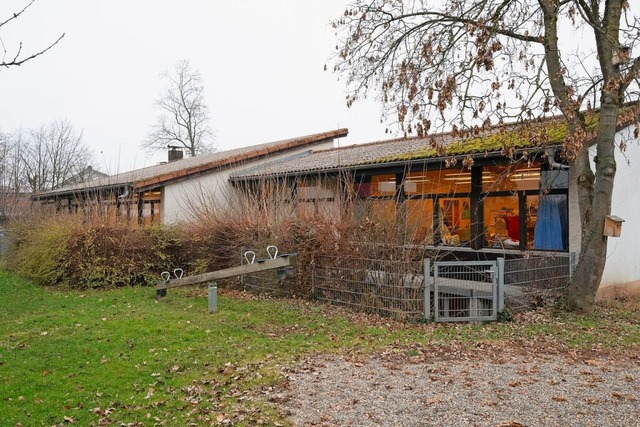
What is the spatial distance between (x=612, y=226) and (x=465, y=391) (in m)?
5.77

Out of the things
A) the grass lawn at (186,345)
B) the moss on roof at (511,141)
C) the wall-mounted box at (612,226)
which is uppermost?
the moss on roof at (511,141)

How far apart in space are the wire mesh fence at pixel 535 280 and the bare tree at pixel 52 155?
38.8m

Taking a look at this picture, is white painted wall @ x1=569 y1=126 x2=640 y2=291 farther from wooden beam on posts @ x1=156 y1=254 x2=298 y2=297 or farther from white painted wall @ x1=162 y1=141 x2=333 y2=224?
white painted wall @ x1=162 y1=141 x2=333 y2=224

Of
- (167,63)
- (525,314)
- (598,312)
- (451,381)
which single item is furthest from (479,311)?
(167,63)

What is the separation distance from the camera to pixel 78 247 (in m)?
14.0

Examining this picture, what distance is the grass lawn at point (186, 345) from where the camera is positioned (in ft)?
17.5

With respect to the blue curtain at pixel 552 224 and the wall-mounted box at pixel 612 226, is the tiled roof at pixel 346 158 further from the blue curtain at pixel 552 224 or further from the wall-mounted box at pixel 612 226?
the wall-mounted box at pixel 612 226

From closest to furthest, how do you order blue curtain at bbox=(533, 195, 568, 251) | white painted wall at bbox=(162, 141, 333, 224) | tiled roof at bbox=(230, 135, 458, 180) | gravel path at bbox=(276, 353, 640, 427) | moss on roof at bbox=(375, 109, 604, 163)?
1. gravel path at bbox=(276, 353, 640, 427)
2. moss on roof at bbox=(375, 109, 604, 163)
3. blue curtain at bbox=(533, 195, 568, 251)
4. tiled roof at bbox=(230, 135, 458, 180)
5. white painted wall at bbox=(162, 141, 333, 224)

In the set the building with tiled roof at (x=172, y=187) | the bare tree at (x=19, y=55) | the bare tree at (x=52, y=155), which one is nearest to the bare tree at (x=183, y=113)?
the bare tree at (x=52, y=155)

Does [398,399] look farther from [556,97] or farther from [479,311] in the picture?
[556,97]

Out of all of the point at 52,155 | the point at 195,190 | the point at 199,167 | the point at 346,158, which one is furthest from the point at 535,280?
the point at 52,155

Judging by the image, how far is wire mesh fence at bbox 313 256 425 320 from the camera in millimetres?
9492

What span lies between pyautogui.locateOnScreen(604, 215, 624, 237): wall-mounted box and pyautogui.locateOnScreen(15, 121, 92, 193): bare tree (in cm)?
3999

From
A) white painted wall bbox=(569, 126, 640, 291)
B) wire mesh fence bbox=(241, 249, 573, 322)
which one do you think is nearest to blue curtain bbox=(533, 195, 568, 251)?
white painted wall bbox=(569, 126, 640, 291)
